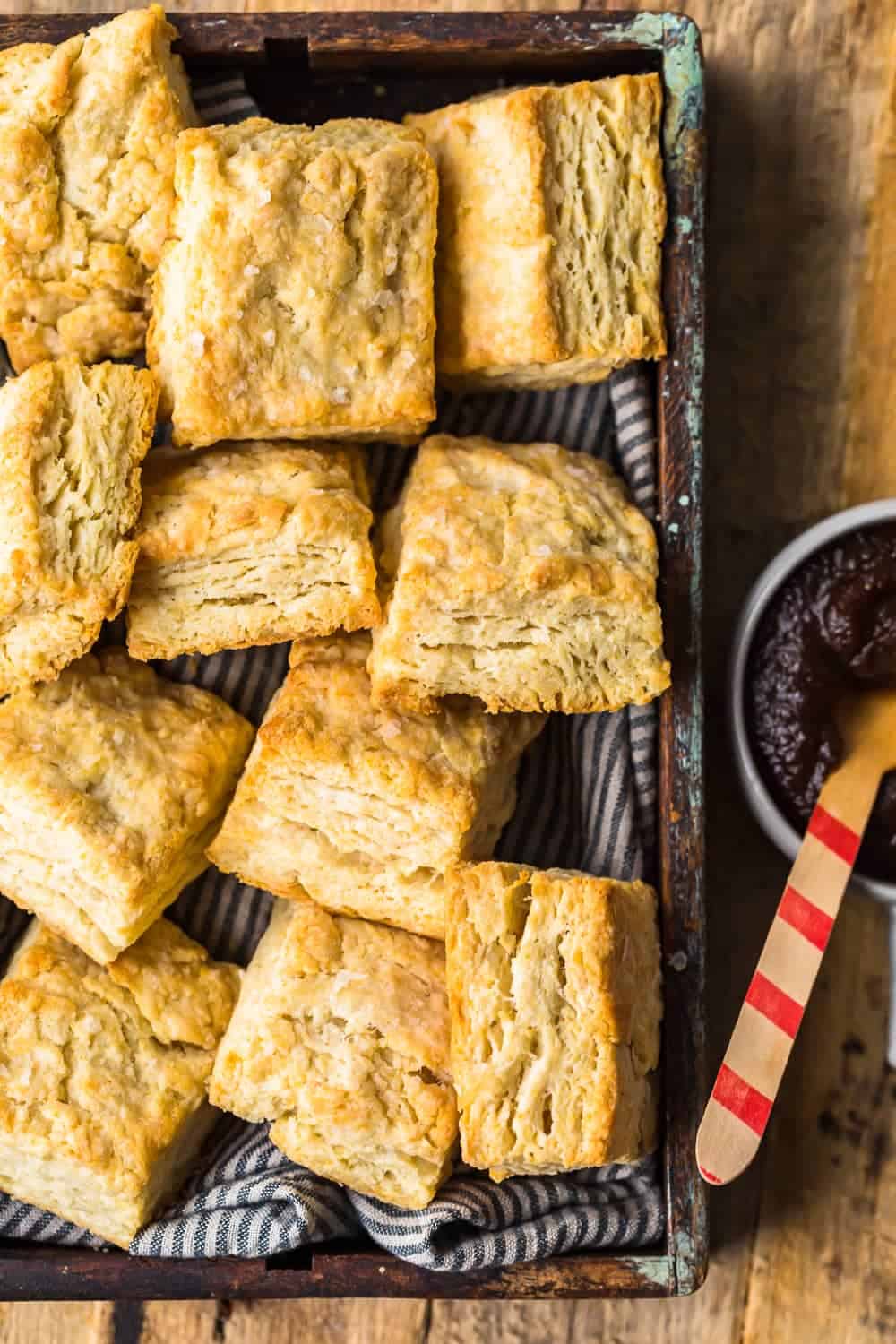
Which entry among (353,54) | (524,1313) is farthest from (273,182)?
(524,1313)

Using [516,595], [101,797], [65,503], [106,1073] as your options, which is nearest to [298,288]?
[65,503]

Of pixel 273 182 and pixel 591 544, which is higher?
pixel 273 182

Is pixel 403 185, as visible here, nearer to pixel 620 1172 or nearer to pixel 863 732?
pixel 863 732

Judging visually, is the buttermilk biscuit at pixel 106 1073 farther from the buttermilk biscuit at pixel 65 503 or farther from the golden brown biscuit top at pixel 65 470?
the golden brown biscuit top at pixel 65 470

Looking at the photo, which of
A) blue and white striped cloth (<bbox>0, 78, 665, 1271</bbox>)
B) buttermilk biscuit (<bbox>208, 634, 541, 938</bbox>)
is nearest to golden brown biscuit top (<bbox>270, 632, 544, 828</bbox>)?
buttermilk biscuit (<bbox>208, 634, 541, 938</bbox>)

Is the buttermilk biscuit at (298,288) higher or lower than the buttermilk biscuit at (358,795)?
higher

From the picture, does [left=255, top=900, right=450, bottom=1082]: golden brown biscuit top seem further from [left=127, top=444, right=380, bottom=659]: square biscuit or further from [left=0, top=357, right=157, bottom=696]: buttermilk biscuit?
[left=0, top=357, right=157, bottom=696]: buttermilk biscuit

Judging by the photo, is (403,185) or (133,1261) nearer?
(403,185)

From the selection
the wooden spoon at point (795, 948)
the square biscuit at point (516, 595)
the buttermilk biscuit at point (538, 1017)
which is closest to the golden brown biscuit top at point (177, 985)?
the buttermilk biscuit at point (538, 1017)
